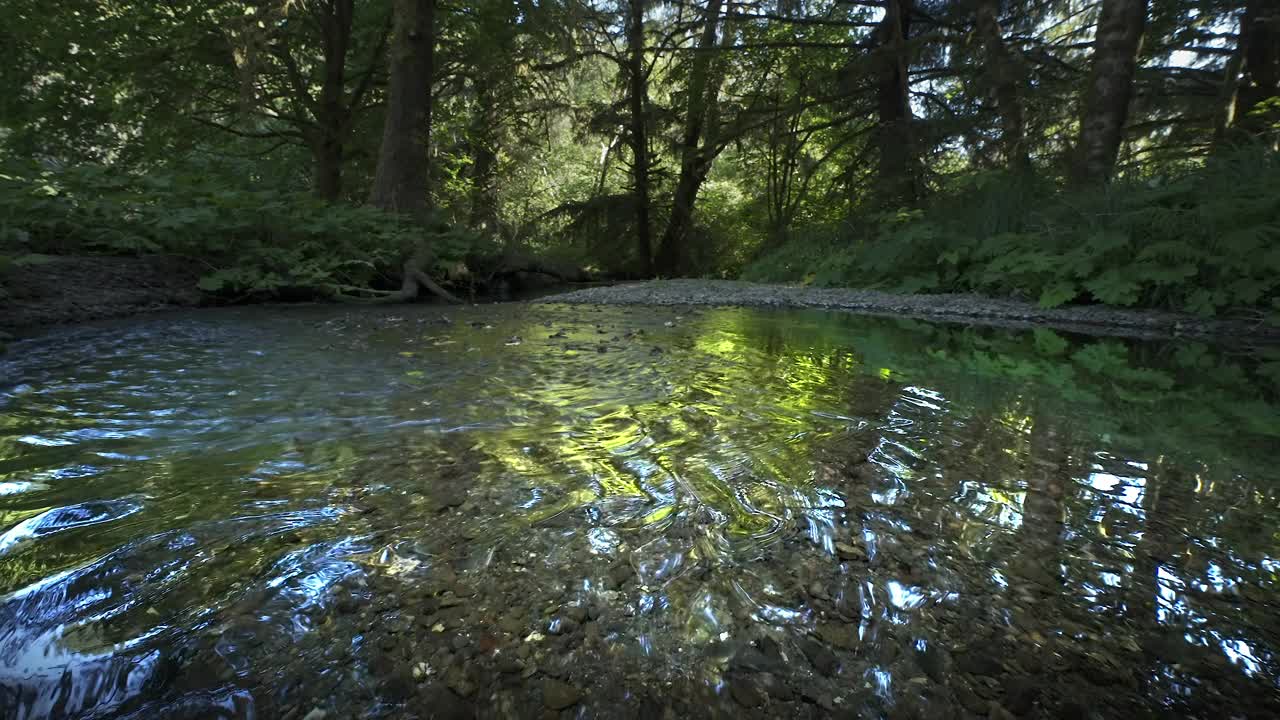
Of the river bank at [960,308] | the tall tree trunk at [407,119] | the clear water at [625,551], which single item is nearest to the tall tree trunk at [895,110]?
the river bank at [960,308]

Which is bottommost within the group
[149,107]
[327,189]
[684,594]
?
[684,594]

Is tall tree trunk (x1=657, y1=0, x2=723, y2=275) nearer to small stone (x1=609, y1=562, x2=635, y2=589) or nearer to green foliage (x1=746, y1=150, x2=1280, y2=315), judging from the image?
green foliage (x1=746, y1=150, x2=1280, y2=315)

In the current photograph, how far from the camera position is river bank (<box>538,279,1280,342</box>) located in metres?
4.63

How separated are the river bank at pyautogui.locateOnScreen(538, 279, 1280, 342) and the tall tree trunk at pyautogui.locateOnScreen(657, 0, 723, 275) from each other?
16.5 feet

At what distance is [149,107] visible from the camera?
9.33 m

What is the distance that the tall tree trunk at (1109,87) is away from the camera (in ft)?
21.8

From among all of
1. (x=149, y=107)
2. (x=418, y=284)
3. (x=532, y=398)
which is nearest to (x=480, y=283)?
(x=418, y=284)

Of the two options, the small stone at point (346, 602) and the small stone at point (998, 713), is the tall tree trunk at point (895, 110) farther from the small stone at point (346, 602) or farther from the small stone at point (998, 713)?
the small stone at point (346, 602)

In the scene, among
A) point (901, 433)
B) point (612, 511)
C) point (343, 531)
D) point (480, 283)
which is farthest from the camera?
point (480, 283)

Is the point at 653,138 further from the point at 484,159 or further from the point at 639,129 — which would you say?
the point at 484,159

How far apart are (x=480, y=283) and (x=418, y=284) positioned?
1776 millimetres

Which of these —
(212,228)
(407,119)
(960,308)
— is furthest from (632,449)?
(407,119)

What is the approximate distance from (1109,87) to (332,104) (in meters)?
11.0

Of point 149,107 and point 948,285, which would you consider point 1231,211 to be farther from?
point 149,107
